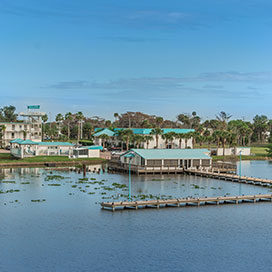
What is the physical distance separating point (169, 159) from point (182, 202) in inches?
1499

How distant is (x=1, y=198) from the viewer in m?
66.4

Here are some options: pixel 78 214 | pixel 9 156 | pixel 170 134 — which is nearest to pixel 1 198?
pixel 78 214

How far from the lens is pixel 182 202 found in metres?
62.9

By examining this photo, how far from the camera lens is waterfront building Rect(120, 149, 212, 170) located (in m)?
99.3

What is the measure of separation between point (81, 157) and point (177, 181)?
41.3m

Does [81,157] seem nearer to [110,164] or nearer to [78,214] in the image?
[110,164]

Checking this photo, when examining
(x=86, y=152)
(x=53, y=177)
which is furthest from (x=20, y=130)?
(x=53, y=177)

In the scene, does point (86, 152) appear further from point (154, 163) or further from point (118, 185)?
point (118, 185)

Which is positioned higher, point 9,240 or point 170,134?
Result: point 170,134

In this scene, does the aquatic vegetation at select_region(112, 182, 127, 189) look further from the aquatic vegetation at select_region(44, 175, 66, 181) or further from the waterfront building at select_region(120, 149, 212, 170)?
the waterfront building at select_region(120, 149, 212, 170)

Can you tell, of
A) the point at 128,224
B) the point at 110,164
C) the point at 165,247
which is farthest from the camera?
the point at 110,164

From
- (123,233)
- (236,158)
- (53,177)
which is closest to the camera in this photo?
(123,233)

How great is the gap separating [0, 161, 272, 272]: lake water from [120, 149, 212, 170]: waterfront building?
22590 millimetres

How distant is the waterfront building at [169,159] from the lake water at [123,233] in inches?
889
